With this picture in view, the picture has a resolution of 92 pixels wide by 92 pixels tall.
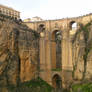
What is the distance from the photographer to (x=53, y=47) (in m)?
38.8

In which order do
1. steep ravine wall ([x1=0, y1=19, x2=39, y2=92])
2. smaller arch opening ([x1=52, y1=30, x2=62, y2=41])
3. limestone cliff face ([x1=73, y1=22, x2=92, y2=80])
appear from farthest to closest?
smaller arch opening ([x1=52, y1=30, x2=62, y2=41]), limestone cliff face ([x1=73, y1=22, x2=92, y2=80]), steep ravine wall ([x1=0, y1=19, x2=39, y2=92])

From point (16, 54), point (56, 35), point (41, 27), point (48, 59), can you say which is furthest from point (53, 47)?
point (16, 54)

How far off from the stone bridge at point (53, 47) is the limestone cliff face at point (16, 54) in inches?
176

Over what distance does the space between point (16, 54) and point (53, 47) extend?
13.0 m

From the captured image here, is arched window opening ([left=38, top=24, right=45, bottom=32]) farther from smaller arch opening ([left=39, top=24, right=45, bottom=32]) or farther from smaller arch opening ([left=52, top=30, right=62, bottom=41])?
smaller arch opening ([left=52, top=30, right=62, bottom=41])

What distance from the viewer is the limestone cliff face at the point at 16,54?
83.1 feet

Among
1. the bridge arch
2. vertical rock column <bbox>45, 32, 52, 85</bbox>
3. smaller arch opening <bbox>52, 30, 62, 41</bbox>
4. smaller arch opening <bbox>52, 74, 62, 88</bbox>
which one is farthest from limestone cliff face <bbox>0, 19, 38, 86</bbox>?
the bridge arch

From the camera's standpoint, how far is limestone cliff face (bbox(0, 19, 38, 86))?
25.3 metres

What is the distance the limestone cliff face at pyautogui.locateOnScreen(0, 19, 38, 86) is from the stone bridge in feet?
14.7

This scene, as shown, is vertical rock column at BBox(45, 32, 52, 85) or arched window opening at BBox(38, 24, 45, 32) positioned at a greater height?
arched window opening at BBox(38, 24, 45, 32)

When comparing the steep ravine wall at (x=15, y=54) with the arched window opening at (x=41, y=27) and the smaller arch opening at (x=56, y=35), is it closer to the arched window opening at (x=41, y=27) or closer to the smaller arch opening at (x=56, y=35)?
the smaller arch opening at (x=56, y=35)

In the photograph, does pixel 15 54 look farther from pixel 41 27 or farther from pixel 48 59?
pixel 41 27

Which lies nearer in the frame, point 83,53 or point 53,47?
point 83,53

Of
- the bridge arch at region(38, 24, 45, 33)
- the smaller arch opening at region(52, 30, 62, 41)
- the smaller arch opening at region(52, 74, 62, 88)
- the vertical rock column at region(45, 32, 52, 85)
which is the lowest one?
the smaller arch opening at region(52, 74, 62, 88)
